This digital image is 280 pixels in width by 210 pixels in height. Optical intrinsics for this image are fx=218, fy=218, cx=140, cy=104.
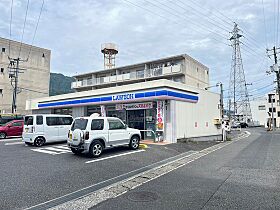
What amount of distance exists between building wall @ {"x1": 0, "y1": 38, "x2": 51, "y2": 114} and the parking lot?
33.5 meters

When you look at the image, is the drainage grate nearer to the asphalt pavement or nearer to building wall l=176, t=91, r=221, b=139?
the asphalt pavement

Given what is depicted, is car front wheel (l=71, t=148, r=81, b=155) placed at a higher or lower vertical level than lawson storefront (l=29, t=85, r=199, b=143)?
lower

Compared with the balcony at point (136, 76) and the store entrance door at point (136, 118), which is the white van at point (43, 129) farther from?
the balcony at point (136, 76)

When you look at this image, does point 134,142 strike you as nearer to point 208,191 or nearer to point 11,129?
point 208,191

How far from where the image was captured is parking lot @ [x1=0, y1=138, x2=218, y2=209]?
5.41m

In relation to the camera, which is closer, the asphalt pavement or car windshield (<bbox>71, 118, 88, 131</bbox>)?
the asphalt pavement

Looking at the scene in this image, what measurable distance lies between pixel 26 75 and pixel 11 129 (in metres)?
25.8

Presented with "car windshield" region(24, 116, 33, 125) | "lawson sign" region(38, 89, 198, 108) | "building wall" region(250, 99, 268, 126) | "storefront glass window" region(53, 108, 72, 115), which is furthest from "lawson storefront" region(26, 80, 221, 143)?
"building wall" region(250, 99, 268, 126)

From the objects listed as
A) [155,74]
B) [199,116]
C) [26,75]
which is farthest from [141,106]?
[26,75]

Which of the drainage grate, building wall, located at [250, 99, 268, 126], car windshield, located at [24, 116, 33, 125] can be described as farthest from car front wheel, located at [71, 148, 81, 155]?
building wall, located at [250, 99, 268, 126]

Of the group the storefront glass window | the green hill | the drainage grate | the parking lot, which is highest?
the green hill

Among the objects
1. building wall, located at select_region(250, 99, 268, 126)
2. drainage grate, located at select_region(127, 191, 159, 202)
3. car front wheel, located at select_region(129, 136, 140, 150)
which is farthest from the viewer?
building wall, located at select_region(250, 99, 268, 126)

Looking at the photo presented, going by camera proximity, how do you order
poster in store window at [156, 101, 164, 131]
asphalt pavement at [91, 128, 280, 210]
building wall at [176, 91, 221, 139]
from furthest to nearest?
1. building wall at [176, 91, 221, 139]
2. poster in store window at [156, 101, 164, 131]
3. asphalt pavement at [91, 128, 280, 210]

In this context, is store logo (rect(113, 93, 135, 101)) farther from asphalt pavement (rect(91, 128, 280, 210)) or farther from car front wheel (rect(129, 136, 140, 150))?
asphalt pavement (rect(91, 128, 280, 210))
